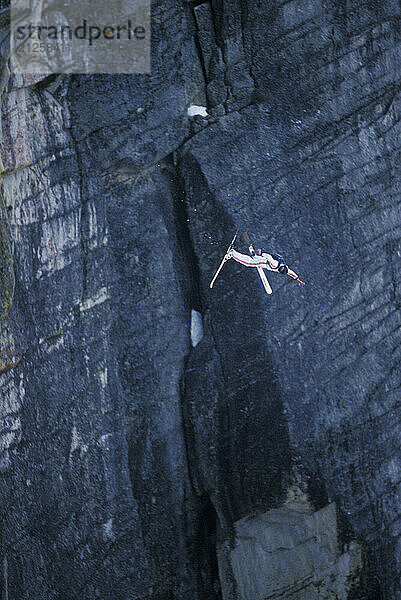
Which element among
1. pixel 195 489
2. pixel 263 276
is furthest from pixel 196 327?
pixel 195 489

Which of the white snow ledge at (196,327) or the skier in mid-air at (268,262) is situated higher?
the skier in mid-air at (268,262)

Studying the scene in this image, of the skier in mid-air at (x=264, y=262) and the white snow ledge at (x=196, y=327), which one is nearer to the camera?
the skier in mid-air at (x=264, y=262)

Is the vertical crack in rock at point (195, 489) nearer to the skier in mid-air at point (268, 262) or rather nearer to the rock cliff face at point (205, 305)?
the rock cliff face at point (205, 305)

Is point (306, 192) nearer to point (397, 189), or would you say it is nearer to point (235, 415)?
point (397, 189)

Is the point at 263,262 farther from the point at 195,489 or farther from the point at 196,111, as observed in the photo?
the point at 195,489

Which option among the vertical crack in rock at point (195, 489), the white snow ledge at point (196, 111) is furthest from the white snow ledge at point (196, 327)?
the white snow ledge at point (196, 111)

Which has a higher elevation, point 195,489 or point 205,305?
point 205,305
